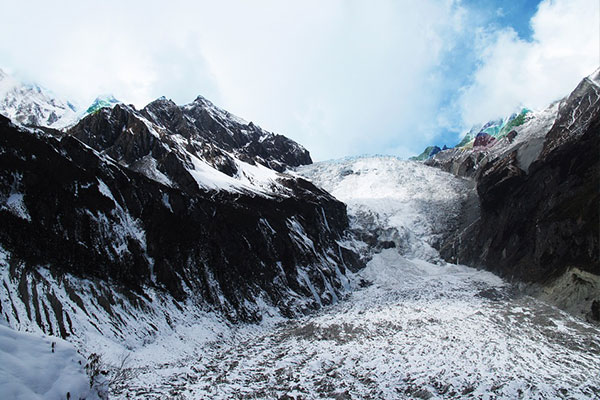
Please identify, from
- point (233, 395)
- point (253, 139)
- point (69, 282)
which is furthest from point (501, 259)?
point (253, 139)

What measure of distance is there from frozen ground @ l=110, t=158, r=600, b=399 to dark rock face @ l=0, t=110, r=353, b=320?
19.0ft

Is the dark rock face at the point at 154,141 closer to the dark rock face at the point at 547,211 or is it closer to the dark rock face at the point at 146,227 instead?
the dark rock face at the point at 146,227

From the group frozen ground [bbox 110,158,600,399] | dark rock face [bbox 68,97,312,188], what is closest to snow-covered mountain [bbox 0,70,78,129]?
dark rock face [bbox 68,97,312,188]

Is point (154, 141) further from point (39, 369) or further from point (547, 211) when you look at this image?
point (547, 211)

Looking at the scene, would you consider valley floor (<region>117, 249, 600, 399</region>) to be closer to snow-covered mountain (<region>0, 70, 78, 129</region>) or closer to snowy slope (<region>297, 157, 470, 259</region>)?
snowy slope (<region>297, 157, 470, 259</region>)

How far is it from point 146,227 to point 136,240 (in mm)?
2161

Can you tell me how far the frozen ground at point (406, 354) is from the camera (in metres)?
20.3

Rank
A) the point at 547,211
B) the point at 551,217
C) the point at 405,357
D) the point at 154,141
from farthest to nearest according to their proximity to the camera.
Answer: the point at 154,141
the point at 547,211
the point at 551,217
the point at 405,357

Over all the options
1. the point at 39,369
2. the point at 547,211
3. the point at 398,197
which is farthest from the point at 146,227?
the point at 398,197

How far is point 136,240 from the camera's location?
107ft

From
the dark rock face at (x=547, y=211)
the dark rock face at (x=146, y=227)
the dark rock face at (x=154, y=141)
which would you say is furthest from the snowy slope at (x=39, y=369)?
the dark rock face at (x=154, y=141)

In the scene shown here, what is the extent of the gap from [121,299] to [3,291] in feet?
26.9

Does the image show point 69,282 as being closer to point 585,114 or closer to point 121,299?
point 121,299

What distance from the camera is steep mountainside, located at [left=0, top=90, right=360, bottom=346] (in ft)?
78.5
